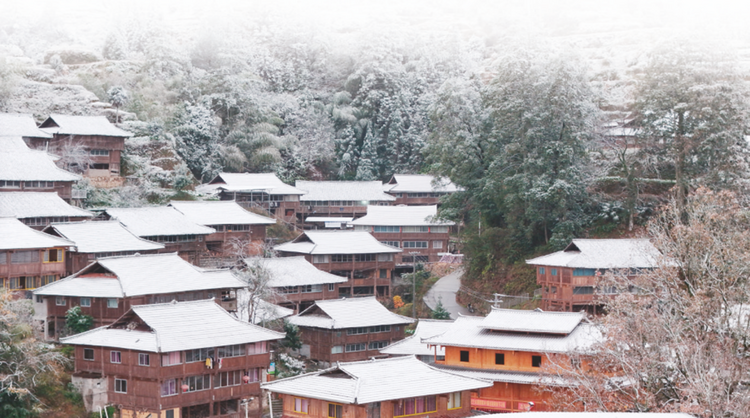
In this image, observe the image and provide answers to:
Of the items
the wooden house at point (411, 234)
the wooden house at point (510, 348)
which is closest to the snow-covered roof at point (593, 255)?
the wooden house at point (510, 348)

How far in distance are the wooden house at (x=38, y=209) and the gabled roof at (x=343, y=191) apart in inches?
982

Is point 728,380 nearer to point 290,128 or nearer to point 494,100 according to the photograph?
point 494,100

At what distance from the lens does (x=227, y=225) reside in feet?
192

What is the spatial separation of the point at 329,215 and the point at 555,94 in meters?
28.6

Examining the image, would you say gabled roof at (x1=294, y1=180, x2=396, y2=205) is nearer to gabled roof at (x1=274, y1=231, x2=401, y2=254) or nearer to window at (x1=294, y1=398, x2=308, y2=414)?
gabled roof at (x1=274, y1=231, x2=401, y2=254)

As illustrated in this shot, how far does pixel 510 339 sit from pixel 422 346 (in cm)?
579

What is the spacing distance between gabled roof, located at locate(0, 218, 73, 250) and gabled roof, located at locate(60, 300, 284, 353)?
24.0 feet

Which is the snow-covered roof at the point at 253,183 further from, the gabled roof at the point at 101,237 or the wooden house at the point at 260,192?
the gabled roof at the point at 101,237

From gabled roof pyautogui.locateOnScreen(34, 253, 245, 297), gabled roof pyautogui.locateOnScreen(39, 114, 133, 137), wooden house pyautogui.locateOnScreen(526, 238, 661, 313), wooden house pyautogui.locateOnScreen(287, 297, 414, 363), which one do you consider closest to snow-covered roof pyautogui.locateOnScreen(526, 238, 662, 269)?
wooden house pyautogui.locateOnScreen(526, 238, 661, 313)

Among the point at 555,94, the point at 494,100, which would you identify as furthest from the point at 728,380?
the point at 494,100

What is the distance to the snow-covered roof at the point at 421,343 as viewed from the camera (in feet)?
143

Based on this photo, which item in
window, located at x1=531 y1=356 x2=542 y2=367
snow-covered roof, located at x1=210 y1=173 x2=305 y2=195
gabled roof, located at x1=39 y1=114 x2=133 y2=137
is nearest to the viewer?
window, located at x1=531 y1=356 x2=542 y2=367

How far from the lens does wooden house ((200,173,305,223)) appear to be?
6844cm

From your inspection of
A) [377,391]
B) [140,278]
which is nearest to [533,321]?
[377,391]
